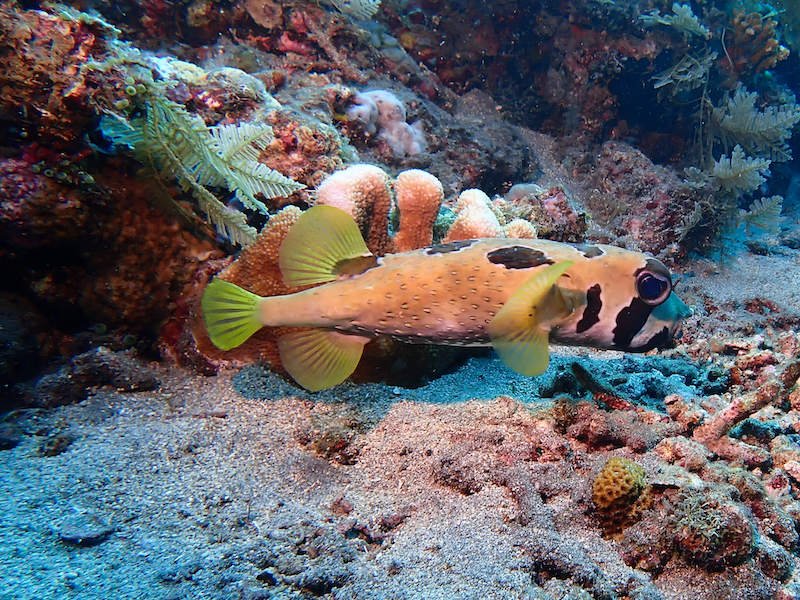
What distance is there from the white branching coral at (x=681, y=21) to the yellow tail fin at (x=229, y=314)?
35.0ft

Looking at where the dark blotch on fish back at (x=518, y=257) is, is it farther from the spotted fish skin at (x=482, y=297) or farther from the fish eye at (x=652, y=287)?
the fish eye at (x=652, y=287)

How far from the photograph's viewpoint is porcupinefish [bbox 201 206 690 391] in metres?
2.82

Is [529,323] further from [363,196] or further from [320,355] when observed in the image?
[363,196]

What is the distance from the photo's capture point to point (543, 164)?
9.69 m

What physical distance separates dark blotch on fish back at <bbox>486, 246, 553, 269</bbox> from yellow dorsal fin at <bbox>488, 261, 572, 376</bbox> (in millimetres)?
107

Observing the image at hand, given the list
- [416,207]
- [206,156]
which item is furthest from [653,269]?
[206,156]

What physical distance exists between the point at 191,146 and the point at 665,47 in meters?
10.2

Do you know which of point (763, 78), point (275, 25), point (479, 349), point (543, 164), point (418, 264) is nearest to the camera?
point (418, 264)

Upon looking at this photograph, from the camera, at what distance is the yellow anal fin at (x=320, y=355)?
10.3ft

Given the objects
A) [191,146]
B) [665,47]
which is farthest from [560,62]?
[191,146]

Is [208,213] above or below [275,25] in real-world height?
below

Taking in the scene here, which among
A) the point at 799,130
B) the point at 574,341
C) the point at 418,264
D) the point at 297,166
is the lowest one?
the point at 574,341

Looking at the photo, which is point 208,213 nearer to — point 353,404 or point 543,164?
point 353,404

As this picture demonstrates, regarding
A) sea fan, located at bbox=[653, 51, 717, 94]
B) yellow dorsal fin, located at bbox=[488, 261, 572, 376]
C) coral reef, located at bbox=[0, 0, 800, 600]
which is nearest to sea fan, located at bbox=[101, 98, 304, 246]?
coral reef, located at bbox=[0, 0, 800, 600]
